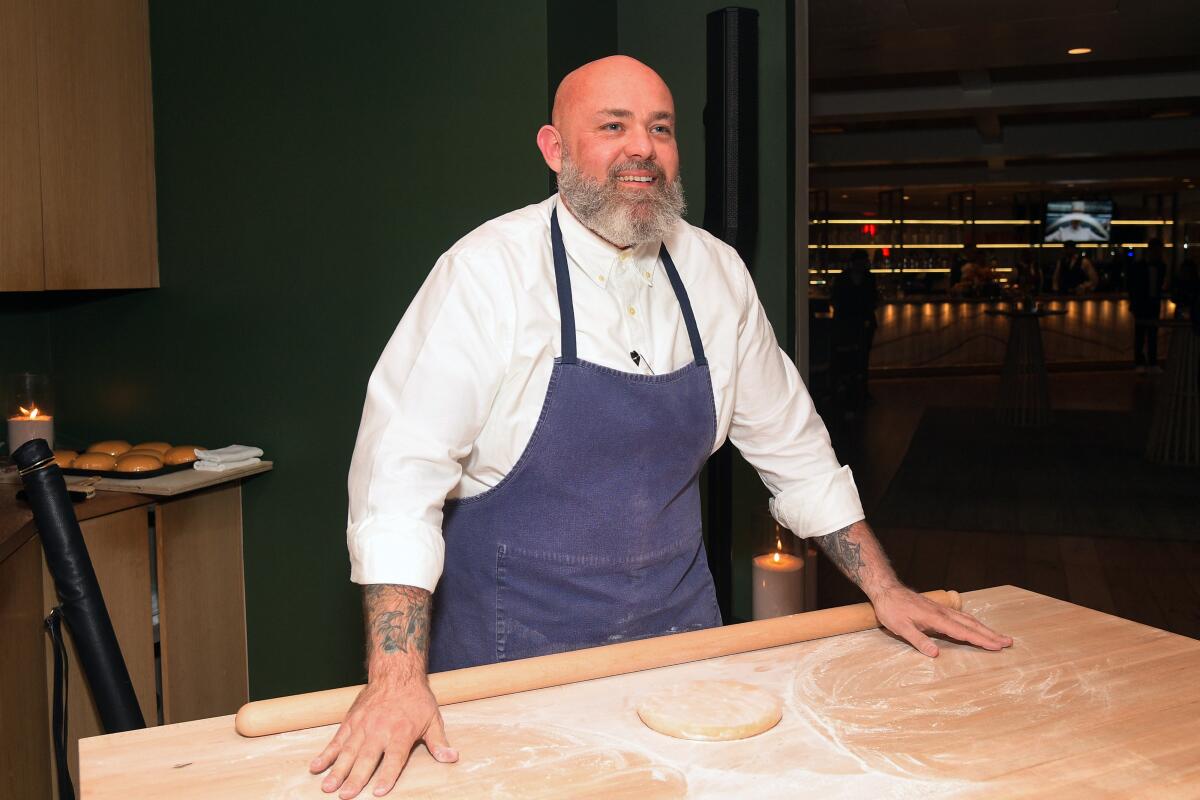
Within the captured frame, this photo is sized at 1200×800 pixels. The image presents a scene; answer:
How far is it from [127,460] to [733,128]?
66.2 inches

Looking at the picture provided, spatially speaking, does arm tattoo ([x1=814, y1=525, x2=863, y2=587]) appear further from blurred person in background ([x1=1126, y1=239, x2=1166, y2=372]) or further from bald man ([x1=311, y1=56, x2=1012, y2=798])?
blurred person in background ([x1=1126, y1=239, x2=1166, y2=372])

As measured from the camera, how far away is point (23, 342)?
10.6 ft

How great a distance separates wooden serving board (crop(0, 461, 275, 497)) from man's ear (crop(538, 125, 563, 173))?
141 cm

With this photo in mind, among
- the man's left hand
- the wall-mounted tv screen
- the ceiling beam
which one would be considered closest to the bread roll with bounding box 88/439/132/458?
the man's left hand

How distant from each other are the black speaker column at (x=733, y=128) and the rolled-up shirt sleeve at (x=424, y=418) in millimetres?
1110

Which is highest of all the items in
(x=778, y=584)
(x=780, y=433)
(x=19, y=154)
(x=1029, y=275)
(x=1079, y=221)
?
(x=1079, y=221)

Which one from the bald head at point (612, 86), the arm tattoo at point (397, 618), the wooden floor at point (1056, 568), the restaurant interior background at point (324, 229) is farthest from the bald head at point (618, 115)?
the wooden floor at point (1056, 568)

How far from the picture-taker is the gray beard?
1.64 meters

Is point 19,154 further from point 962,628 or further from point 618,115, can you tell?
point 962,628

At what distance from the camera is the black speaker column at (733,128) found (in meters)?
2.53

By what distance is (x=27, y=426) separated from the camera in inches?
112

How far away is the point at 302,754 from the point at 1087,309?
13128mm

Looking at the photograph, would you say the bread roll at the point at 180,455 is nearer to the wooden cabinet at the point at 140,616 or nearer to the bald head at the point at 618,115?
the wooden cabinet at the point at 140,616

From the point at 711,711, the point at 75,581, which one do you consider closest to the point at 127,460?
the point at 75,581
